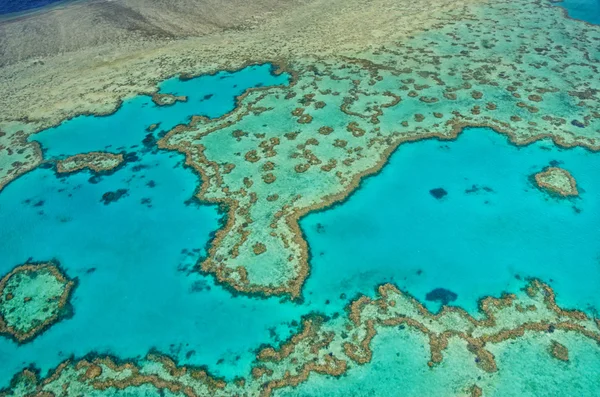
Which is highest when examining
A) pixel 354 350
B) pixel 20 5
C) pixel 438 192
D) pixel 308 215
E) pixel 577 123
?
pixel 20 5

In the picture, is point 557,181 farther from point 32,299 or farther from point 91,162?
point 91,162

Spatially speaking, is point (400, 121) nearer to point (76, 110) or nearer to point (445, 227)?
point (445, 227)

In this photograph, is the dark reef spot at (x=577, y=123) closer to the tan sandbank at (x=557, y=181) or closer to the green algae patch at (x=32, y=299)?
the tan sandbank at (x=557, y=181)

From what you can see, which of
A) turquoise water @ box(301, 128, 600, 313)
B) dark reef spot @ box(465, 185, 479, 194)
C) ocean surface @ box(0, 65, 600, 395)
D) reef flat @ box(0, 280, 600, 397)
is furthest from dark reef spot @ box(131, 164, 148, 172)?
dark reef spot @ box(465, 185, 479, 194)

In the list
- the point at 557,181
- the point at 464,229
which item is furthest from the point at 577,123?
the point at 464,229

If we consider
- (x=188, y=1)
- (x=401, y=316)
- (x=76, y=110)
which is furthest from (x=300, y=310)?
(x=188, y=1)

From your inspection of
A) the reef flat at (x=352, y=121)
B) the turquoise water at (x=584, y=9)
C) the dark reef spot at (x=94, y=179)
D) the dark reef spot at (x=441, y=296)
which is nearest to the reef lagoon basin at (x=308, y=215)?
the dark reef spot at (x=441, y=296)
